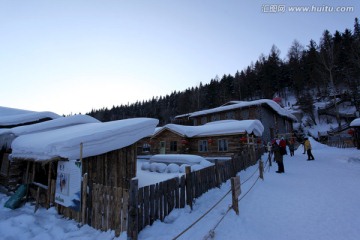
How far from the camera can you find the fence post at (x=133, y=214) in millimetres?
5191

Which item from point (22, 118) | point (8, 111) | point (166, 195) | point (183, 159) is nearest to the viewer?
point (166, 195)

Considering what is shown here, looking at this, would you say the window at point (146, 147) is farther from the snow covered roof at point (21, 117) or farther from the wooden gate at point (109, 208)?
the wooden gate at point (109, 208)

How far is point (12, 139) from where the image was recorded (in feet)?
39.2

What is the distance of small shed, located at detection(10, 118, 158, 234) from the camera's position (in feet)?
19.6

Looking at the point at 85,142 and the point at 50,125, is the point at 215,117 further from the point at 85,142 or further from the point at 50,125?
the point at 85,142

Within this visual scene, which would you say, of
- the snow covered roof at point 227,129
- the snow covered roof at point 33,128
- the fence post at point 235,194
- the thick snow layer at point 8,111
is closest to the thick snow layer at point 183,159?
the snow covered roof at point 227,129

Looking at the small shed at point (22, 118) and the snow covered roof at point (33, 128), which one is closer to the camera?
the snow covered roof at point (33, 128)

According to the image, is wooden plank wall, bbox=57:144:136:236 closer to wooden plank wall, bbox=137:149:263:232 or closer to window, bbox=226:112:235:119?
wooden plank wall, bbox=137:149:263:232

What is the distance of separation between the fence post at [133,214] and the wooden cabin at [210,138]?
16961mm

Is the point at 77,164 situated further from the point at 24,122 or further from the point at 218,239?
the point at 24,122

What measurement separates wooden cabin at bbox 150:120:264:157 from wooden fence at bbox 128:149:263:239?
11.8 metres

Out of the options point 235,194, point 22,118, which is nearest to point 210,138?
point 235,194

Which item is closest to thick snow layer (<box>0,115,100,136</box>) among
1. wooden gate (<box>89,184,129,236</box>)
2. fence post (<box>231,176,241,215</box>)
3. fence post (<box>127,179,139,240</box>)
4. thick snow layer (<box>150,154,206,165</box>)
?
wooden gate (<box>89,184,129,236</box>)

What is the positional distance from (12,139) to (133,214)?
1090 cm
